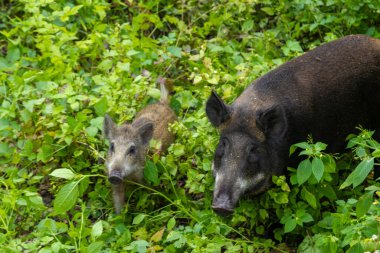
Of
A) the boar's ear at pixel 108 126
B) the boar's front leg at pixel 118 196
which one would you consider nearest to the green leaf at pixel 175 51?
the boar's ear at pixel 108 126

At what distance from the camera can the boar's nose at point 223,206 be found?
6.47 m

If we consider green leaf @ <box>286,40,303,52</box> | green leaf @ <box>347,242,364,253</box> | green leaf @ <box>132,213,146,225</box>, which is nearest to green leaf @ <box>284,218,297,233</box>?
green leaf @ <box>347,242,364,253</box>

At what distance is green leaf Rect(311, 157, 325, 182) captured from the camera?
601 centimetres

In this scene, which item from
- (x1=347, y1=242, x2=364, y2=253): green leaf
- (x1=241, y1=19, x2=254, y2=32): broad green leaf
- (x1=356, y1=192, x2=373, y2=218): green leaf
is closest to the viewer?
(x1=347, y1=242, x2=364, y2=253): green leaf

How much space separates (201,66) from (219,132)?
5.97 feet

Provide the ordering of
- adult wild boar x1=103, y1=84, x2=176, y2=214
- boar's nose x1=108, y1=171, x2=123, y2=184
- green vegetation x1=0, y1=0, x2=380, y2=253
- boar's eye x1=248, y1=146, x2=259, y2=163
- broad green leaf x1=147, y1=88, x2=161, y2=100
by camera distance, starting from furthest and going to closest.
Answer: broad green leaf x1=147, y1=88, x2=161, y2=100
adult wild boar x1=103, y1=84, x2=176, y2=214
boar's nose x1=108, y1=171, x2=123, y2=184
boar's eye x1=248, y1=146, x2=259, y2=163
green vegetation x1=0, y1=0, x2=380, y2=253

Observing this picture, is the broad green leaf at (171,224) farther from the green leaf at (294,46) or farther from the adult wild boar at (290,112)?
the green leaf at (294,46)

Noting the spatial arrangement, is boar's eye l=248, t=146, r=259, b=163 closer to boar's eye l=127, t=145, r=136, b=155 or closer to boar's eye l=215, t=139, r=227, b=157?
boar's eye l=215, t=139, r=227, b=157

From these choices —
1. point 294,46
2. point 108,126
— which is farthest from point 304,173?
point 294,46

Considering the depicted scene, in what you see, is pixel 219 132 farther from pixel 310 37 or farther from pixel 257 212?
pixel 310 37

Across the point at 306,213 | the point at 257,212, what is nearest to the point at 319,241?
the point at 306,213

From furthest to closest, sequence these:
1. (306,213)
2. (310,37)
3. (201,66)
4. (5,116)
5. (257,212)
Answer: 1. (310,37)
2. (201,66)
3. (5,116)
4. (257,212)
5. (306,213)

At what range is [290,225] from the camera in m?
6.48

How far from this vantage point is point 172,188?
7629 millimetres
